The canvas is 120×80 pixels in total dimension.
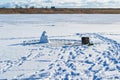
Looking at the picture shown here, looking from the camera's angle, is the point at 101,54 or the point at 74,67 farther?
the point at 101,54

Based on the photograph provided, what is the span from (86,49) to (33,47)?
89.5 inches

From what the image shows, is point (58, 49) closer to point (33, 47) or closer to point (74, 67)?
point (33, 47)

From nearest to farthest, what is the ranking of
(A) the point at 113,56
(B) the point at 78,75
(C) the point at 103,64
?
(B) the point at 78,75
(C) the point at 103,64
(A) the point at 113,56

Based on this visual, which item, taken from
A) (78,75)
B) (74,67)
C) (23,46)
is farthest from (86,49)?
(78,75)

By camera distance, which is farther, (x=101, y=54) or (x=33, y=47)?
(x=33, y=47)

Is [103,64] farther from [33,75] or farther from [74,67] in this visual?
[33,75]

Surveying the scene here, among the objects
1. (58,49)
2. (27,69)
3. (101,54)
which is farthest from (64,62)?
(58,49)

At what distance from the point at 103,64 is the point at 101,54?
191 cm

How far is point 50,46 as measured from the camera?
12477 millimetres

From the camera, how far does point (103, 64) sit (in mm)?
8484

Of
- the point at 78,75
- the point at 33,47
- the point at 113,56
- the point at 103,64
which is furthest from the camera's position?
the point at 33,47

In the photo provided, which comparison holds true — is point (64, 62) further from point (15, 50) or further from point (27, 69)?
point (15, 50)

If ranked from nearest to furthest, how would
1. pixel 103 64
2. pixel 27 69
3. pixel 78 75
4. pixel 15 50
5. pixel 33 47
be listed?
pixel 78 75 → pixel 27 69 → pixel 103 64 → pixel 15 50 → pixel 33 47

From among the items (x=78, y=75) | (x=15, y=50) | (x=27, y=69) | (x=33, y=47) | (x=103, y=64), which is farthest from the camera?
(x=33, y=47)
